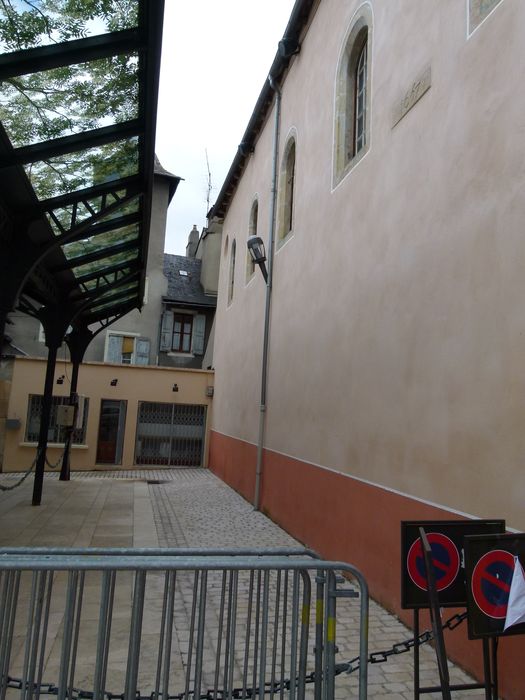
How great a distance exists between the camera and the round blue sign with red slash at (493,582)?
2570 millimetres

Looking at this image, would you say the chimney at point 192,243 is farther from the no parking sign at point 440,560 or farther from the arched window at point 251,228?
the no parking sign at point 440,560

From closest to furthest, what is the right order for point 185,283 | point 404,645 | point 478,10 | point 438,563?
point 438,563 → point 404,645 → point 478,10 → point 185,283

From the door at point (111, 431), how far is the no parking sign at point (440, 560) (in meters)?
14.2

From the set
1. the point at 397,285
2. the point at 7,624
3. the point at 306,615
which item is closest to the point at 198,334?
the point at 397,285

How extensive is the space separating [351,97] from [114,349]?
1659cm

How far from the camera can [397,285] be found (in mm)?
5188

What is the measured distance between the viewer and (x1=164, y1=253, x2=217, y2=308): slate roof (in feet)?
75.2

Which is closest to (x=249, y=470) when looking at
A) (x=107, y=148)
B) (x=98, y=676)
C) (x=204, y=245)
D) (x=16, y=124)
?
(x=107, y=148)

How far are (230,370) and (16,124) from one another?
32.6 ft

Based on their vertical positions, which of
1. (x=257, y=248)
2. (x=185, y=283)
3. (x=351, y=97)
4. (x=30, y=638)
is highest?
(x=185, y=283)

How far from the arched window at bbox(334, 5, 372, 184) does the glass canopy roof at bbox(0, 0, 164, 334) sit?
8.92 ft

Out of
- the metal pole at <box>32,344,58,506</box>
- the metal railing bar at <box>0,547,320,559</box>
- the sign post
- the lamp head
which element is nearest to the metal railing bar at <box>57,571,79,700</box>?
the metal railing bar at <box>0,547,320,559</box>

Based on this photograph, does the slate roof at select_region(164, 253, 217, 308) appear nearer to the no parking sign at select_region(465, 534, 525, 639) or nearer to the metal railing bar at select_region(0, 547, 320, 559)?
the metal railing bar at select_region(0, 547, 320, 559)

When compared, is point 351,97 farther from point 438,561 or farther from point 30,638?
point 30,638
